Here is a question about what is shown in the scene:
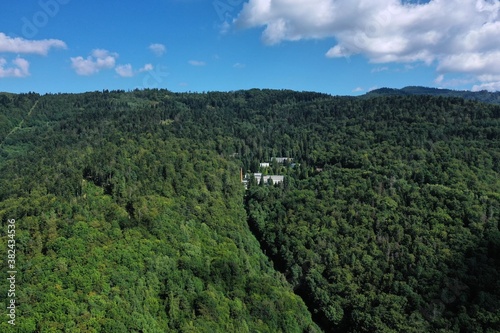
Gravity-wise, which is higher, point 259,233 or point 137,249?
point 137,249

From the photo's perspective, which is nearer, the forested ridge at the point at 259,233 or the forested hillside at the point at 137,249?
the forested hillside at the point at 137,249

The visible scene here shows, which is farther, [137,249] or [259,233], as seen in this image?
[259,233]

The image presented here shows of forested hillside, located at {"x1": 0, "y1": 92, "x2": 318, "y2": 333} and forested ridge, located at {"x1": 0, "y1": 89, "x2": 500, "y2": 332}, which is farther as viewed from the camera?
forested ridge, located at {"x1": 0, "y1": 89, "x2": 500, "y2": 332}

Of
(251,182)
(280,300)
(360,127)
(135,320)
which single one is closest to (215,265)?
(280,300)

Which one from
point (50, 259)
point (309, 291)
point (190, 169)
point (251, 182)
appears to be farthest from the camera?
point (251, 182)

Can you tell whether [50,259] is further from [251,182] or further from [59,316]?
[251,182]

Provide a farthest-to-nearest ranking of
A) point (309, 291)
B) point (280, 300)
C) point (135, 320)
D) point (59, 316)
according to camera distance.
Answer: point (309, 291)
point (280, 300)
point (135, 320)
point (59, 316)

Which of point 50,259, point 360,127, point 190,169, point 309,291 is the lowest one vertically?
point 309,291

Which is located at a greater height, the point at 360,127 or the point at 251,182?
the point at 360,127
